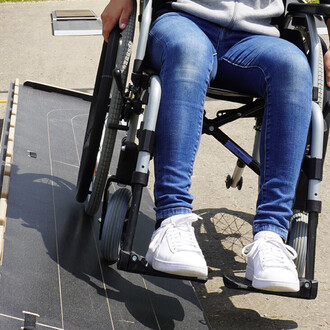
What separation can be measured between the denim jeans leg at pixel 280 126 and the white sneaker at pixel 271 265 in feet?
0.15

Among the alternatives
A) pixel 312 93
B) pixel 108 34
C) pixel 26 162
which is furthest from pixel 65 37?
pixel 312 93

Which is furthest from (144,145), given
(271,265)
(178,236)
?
(271,265)

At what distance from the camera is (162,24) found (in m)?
2.33

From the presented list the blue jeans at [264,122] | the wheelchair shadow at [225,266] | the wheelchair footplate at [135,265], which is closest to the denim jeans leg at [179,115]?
the blue jeans at [264,122]

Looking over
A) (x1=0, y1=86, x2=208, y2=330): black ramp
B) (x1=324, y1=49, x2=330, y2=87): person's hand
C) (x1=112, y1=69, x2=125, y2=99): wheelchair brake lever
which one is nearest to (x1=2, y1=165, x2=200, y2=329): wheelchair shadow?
(x1=0, y1=86, x2=208, y2=330): black ramp

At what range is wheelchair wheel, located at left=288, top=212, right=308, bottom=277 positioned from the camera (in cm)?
221

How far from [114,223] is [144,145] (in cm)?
35

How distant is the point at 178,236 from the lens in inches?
78.8

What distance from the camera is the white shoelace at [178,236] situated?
198 cm

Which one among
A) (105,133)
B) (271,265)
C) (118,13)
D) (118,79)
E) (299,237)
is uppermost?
(118,13)

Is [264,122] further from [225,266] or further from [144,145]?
[225,266]

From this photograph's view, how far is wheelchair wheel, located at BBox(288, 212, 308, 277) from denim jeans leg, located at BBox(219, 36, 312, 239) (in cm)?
16

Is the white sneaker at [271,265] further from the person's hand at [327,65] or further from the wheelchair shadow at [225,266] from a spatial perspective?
the person's hand at [327,65]

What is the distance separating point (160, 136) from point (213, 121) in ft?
1.25
